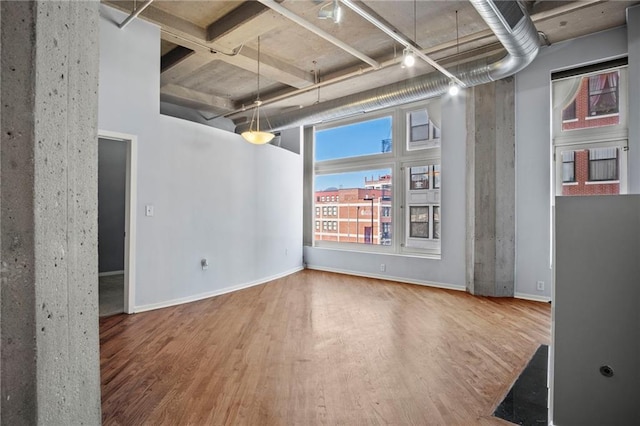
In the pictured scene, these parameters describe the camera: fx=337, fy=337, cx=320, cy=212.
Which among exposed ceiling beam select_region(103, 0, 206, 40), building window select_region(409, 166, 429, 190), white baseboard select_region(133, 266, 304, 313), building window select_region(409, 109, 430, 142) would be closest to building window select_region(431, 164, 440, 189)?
building window select_region(409, 166, 429, 190)

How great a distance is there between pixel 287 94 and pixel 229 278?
3580 millimetres

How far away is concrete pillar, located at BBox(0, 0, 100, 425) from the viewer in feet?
3.87

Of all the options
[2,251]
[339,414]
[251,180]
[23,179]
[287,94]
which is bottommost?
[339,414]

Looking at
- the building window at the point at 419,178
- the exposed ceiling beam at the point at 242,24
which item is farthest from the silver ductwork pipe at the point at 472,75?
the exposed ceiling beam at the point at 242,24

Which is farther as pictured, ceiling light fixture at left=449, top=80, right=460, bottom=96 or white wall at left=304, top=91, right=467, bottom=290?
white wall at left=304, top=91, right=467, bottom=290

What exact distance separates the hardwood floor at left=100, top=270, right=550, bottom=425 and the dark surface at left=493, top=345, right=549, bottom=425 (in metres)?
0.07

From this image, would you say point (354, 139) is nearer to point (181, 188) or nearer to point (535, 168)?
point (535, 168)

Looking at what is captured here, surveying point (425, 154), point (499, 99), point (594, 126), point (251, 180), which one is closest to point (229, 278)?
point (251, 180)

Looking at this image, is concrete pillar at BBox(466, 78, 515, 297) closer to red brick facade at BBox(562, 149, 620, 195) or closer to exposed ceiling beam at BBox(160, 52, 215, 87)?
red brick facade at BBox(562, 149, 620, 195)

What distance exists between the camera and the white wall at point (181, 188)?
154 inches

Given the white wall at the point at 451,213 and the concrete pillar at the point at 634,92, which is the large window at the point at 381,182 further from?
the concrete pillar at the point at 634,92

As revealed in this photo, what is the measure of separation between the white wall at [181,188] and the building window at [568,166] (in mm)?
4559

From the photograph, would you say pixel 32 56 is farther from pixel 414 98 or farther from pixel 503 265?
pixel 503 265

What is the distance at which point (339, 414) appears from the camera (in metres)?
2.08
